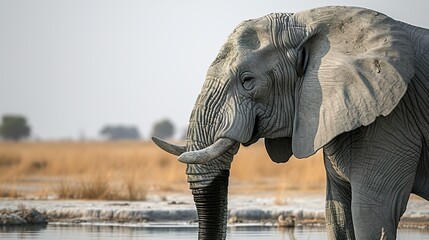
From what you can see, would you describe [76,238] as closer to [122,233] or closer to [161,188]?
[122,233]

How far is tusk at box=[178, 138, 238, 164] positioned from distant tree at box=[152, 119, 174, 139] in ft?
318

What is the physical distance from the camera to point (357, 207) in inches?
378

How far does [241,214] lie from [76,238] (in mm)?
3647

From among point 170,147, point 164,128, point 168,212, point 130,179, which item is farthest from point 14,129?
point 170,147

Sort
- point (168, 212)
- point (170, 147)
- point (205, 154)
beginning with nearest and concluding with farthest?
point (205, 154), point (170, 147), point (168, 212)

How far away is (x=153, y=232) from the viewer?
48.0 feet

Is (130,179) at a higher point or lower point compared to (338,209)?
lower

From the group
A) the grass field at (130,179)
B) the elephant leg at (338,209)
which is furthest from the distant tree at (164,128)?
the elephant leg at (338,209)

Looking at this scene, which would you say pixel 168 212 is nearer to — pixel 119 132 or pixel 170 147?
pixel 170 147

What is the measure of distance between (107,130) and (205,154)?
350 ft

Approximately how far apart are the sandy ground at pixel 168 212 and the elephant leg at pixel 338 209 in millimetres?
5285

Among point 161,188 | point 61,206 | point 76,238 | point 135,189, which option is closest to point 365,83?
point 76,238

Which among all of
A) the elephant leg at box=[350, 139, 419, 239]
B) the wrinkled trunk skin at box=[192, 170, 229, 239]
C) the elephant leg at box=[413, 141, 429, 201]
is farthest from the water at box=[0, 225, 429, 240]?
the elephant leg at box=[350, 139, 419, 239]

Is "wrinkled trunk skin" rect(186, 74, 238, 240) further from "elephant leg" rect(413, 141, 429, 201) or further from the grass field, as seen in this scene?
the grass field
